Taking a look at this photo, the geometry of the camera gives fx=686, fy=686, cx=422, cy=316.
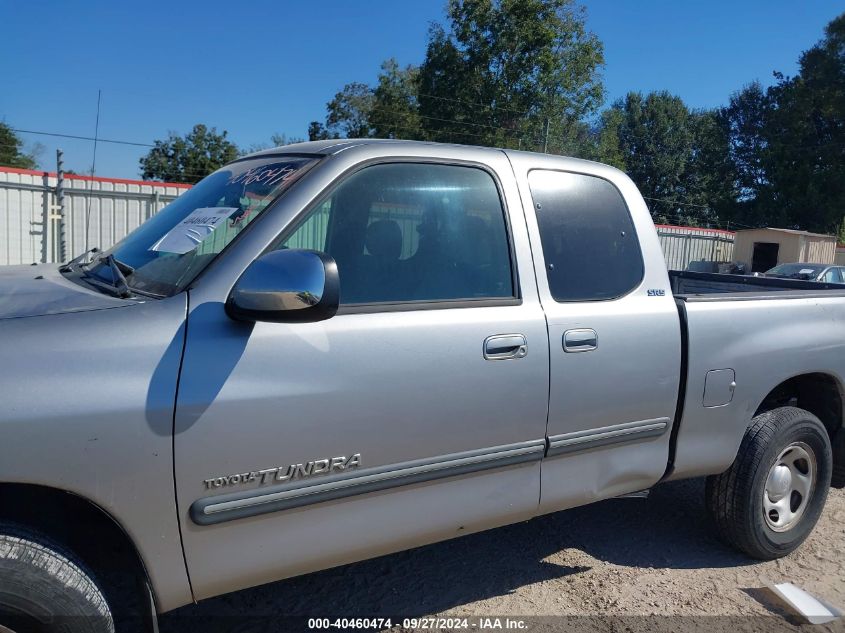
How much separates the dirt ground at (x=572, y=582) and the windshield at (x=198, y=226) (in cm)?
156

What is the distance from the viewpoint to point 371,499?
7.74 feet

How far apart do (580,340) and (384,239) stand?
2.95ft

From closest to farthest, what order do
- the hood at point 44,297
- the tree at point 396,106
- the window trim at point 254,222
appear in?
1. the hood at point 44,297
2. the window trim at point 254,222
3. the tree at point 396,106

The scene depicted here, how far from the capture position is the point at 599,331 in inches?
113

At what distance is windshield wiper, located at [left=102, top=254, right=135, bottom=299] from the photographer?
7.32ft

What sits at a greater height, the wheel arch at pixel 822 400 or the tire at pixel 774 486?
the wheel arch at pixel 822 400

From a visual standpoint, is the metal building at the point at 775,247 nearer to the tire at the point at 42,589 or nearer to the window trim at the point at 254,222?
the window trim at the point at 254,222

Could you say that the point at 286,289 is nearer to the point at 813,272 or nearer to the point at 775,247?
the point at 813,272

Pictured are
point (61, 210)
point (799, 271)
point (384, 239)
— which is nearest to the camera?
point (384, 239)

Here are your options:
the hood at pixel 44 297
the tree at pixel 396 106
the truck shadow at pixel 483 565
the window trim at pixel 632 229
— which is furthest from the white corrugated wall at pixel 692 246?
the hood at pixel 44 297

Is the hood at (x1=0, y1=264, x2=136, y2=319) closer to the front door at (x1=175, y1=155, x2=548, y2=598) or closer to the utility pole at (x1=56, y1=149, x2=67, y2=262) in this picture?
Result: the front door at (x1=175, y1=155, x2=548, y2=598)

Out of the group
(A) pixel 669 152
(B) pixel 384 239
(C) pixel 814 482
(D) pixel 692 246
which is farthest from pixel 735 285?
(A) pixel 669 152

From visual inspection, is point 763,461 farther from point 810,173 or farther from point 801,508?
point 810,173

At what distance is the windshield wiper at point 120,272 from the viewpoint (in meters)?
2.23
